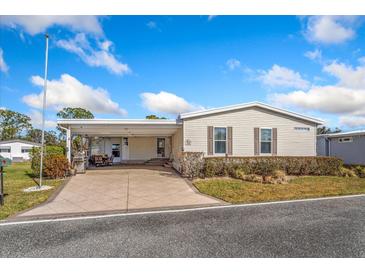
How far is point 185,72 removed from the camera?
A: 43.8 feet

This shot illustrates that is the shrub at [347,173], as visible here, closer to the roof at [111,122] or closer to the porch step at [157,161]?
the roof at [111,122]

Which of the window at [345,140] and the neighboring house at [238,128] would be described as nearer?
the neighboring house at [238,128]

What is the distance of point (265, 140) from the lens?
1261 cm

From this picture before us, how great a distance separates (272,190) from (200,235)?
4.97 m

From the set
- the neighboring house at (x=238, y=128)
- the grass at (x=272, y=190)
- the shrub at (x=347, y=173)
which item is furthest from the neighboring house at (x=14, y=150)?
the shrub at (x=347, y=173)

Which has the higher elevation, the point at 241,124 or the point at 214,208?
the point at 241,124

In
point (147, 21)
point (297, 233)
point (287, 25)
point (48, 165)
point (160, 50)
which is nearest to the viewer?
point (297, 233)

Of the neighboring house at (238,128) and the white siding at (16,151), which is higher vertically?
the neighboring house at (238,128)

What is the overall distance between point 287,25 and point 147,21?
5.12 m

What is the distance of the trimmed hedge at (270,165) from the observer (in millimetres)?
10569

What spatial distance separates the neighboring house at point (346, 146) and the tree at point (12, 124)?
160 ft

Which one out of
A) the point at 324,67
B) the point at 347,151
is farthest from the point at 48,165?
the point at 347,151

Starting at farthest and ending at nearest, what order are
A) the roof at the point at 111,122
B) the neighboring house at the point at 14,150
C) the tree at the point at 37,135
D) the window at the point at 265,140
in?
the tree at the point at 37,135
the neighboring house at the point at 14,150
the window at the point at 265,140
the roof at the point at 111,122
